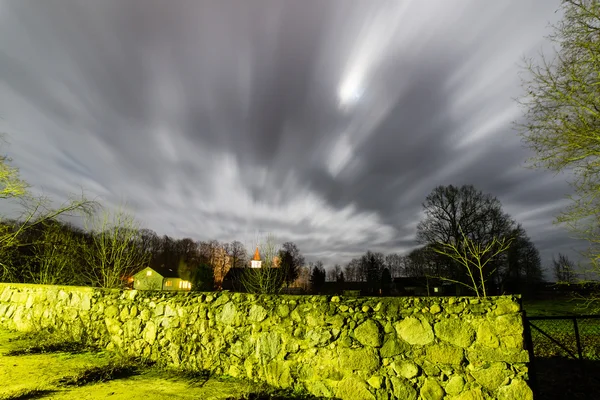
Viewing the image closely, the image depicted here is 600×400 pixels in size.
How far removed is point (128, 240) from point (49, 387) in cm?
643

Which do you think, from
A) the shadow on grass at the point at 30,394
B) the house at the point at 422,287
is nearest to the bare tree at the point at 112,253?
the shadow on grass at the point at 30,394

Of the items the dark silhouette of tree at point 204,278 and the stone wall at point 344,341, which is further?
the dark silhouette of tree at point 204,278

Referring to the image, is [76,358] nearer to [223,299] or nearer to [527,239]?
[223,299]

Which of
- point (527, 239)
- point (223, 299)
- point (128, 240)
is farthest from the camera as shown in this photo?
point (527, 239)

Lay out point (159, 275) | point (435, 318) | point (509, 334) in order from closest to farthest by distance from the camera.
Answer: point (509, 334)
point (435, 318)
point (159, 275)

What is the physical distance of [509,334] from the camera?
342cm

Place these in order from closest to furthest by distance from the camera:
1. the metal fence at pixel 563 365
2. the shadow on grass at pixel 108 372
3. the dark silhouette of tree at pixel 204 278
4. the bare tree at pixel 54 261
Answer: the shadow on grass at pixel 108 372
the metal fence at pixel 563 365
the bare tree at pixel 54 261
the dark silhouette of tree at pixel 204 278

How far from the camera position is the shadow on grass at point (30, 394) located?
11.5 feet

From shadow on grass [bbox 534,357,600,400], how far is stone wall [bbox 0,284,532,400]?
181cm

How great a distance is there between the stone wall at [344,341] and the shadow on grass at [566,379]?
71.1 inches

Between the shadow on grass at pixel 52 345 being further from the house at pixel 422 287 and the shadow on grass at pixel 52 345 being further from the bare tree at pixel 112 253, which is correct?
the house at pixel 422 287

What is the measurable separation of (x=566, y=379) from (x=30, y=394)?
923 cm

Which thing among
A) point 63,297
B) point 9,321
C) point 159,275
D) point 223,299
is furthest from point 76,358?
point 159,275

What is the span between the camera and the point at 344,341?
3.95 metres
